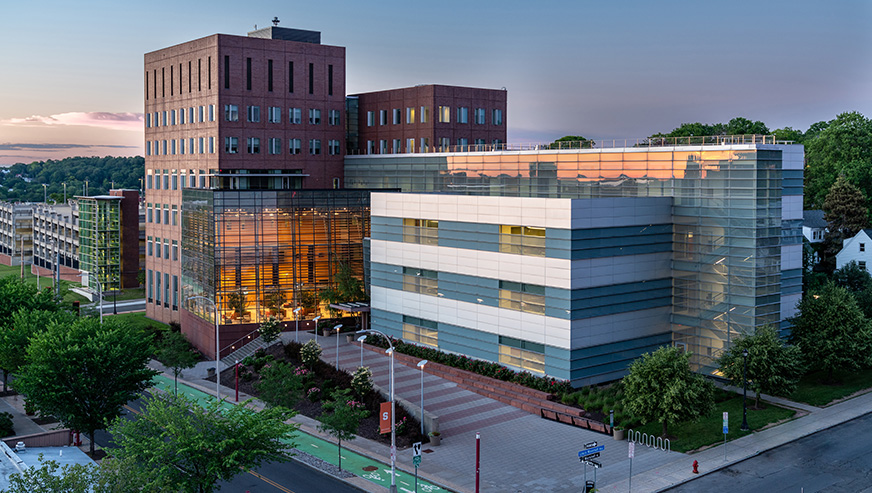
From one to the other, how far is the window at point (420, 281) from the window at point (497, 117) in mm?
34575

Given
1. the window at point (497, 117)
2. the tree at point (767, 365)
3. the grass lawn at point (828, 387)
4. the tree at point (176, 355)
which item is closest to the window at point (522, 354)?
the tree at point (767, 365)

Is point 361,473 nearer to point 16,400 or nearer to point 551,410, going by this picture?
point 551,410

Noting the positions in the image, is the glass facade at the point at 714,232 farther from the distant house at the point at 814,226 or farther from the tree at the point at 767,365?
the distant house at the point at 814,226

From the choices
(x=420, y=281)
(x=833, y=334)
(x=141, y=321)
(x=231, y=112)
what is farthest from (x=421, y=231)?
(x=141, y=321)

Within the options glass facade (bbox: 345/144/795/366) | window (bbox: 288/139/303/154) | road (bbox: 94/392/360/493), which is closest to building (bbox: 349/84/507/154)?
window (bbox: 288/139/303/154)

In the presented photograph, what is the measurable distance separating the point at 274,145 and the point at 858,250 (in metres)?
67.1

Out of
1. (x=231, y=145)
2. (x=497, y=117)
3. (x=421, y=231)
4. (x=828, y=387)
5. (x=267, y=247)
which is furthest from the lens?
(x=497, y=117)

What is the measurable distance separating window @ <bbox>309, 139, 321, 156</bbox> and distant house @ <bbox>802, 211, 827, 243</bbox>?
6452 centimetres

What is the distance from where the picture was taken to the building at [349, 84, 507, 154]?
9044cm

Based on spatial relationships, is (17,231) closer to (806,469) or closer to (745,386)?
(745,386)

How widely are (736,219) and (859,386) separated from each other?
14.6 metres

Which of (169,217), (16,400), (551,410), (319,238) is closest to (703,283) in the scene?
(551,410)

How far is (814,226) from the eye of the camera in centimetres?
10725

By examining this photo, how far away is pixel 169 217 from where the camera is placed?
87250 mm
